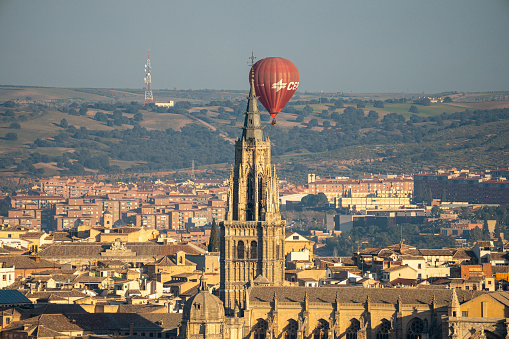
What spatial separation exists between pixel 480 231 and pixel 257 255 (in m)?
110

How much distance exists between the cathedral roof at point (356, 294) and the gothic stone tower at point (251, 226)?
3.54 metres

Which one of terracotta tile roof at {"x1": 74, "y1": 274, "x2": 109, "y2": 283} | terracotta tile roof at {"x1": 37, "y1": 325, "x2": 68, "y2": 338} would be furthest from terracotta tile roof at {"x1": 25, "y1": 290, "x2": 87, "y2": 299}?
terracotta tile roof at {"x1": 37, "y1": 325, "x2": 68, "y2": 338}

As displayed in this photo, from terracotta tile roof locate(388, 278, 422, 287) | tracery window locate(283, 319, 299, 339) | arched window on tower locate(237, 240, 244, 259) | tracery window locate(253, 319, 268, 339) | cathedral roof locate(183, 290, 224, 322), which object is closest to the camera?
cathedral roof locate(183, 290, 224, 322)

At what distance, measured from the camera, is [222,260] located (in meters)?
93.2

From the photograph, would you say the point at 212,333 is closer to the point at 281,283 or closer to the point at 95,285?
the point at 281,283

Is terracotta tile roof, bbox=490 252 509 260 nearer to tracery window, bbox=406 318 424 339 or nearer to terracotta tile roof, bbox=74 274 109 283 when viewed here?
terracotta tile roof, bbox=74 274 109 283

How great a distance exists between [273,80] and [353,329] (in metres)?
27.3

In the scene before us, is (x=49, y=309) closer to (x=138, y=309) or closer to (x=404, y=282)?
(x=138, y=309)

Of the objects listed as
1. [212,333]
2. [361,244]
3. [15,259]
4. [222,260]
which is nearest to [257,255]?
[222,260]

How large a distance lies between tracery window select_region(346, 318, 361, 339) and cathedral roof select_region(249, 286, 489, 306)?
110 cm

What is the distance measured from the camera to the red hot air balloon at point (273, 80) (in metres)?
107

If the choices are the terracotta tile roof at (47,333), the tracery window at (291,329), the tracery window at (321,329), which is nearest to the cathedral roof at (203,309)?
the terracotta tile roof at (47,333)

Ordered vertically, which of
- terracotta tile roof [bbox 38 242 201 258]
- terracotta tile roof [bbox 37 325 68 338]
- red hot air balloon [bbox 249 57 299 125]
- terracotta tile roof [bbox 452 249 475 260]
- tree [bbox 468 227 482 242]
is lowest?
terracotta tile roof [bbox 37 325 68 338]

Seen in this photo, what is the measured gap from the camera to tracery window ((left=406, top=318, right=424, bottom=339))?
83625 millimetres
